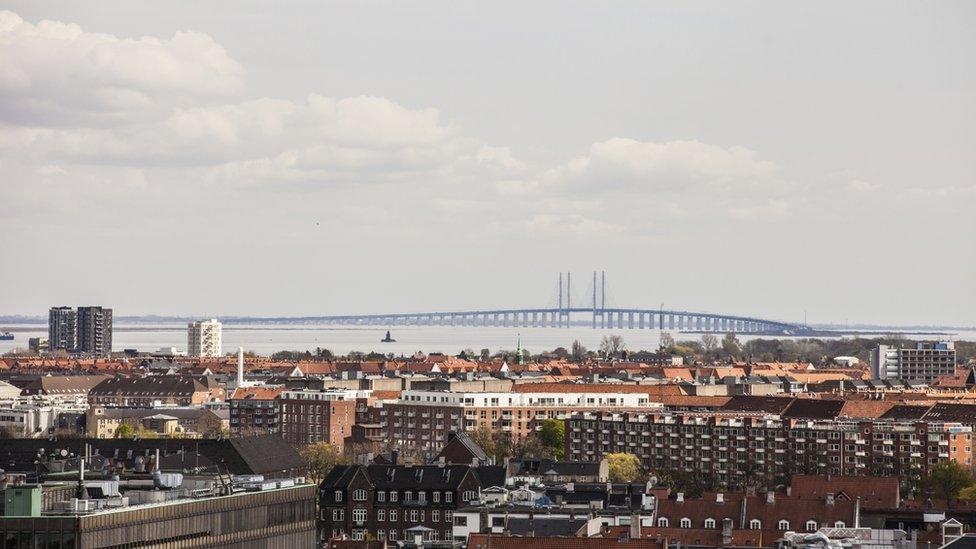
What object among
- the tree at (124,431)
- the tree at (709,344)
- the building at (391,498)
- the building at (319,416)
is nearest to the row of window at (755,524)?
the building at (391,498)

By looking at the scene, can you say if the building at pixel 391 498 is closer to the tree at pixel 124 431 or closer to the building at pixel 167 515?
the building at pixel 167 515

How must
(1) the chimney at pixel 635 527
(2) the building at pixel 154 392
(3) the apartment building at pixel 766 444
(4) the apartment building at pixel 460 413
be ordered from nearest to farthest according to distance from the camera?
(1) the chimney at pixel 635 527 < (3) the apartment building at pixel 766 444 < (4) the apartment building at pixel 460 413 < (2) the building at pixel 154 392

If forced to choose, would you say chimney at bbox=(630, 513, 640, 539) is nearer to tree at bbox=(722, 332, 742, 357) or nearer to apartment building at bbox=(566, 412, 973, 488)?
apartment building at bbox=(566, 412, 973, 488)

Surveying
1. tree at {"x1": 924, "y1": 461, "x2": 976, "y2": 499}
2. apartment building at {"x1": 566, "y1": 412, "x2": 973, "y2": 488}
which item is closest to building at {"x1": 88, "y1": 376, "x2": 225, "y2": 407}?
apartment building at {"x1": 566, "y1": 412, "x2": 973, "y2": 488}

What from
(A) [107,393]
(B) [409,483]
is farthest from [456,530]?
(A) [107,393]

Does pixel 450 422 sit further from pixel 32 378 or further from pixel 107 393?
pixel 32 378

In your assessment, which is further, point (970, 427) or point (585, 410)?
point (585, 410)

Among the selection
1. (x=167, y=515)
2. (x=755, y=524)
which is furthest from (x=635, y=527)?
(x=167, y=515)

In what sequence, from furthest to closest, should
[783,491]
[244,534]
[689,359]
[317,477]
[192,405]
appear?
[689,359]
[192,405]
[317,477]
[783,491]
[244,534]
